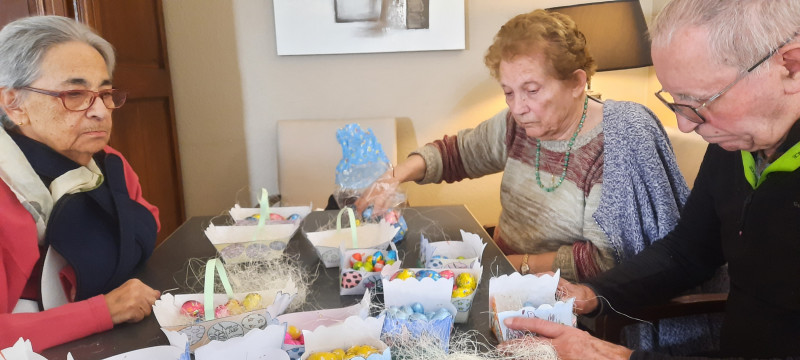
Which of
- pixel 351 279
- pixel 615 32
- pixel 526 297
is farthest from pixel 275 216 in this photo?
pixel 615 32

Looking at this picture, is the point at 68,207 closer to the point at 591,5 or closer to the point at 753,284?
the point at 753,284

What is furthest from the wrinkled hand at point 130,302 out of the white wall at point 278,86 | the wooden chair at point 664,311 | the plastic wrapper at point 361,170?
the white wall at point 278,86

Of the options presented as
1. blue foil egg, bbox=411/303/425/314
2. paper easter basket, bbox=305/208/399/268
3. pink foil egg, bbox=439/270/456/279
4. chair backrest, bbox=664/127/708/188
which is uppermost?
chair backrest, bbox=664/127/708/188

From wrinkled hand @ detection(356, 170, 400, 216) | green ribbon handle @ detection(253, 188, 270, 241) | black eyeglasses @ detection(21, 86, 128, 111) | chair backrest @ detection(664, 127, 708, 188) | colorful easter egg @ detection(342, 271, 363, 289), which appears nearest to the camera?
colorful easter egg @ detection(342, 271, 363, 289)

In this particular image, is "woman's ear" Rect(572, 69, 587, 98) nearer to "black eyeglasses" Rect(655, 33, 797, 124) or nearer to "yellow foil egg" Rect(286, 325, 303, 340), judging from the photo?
"black eyeglasses" Rect(655, 33, 797, 124)

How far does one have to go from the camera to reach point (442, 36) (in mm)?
2904

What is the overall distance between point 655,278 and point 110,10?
2.37 metres

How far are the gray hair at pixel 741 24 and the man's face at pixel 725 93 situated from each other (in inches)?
0.6

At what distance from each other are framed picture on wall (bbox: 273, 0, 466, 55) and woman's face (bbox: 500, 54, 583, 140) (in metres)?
1.28

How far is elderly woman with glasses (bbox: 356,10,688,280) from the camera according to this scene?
158cm

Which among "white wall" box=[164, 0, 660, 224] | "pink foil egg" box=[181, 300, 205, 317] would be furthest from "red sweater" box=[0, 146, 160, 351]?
"white wall" box=[164, 0, 660, 224]

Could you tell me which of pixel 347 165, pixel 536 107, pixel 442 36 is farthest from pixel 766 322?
pixel 442 36

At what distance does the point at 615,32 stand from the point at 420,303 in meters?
1.85

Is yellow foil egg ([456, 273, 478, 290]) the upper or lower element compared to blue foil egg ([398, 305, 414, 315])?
upper
